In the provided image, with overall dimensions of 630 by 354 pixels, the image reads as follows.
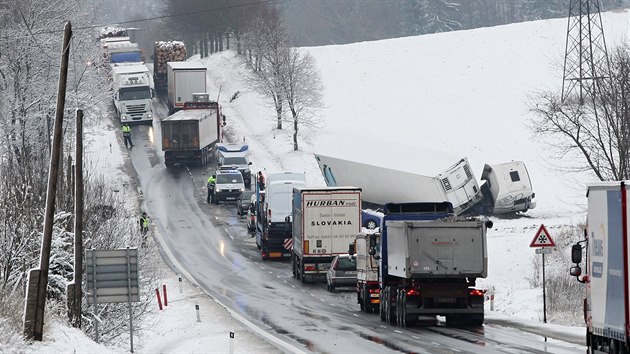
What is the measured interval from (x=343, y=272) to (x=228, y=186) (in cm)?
2626

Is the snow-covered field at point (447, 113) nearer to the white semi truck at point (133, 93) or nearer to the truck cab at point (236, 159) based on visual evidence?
the truck cab at point (236, 159)

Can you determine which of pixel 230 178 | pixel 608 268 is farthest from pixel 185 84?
pixel 608 268

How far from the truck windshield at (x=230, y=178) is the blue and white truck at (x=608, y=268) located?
49.4m

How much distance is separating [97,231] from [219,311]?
4.89 meters

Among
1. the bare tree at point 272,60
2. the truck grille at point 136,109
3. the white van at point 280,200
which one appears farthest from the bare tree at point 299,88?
the white van at point 280,200

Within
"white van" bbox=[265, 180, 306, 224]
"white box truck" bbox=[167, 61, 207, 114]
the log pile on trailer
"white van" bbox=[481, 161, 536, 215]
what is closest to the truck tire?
"white van" bbox=[265, 180, 306, 224]

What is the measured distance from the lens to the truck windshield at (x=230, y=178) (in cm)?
6894

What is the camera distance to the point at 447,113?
97000 millimetres

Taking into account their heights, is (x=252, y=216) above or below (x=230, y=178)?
below

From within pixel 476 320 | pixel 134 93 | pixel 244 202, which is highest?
pixel 134 93

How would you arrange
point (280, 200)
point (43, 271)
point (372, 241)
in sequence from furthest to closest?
point (280, 200)
point (372, 241)
point (43, 271)

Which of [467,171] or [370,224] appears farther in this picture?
[467,171]

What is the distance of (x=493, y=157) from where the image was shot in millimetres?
83125

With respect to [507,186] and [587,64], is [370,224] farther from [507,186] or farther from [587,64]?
[587,64]
